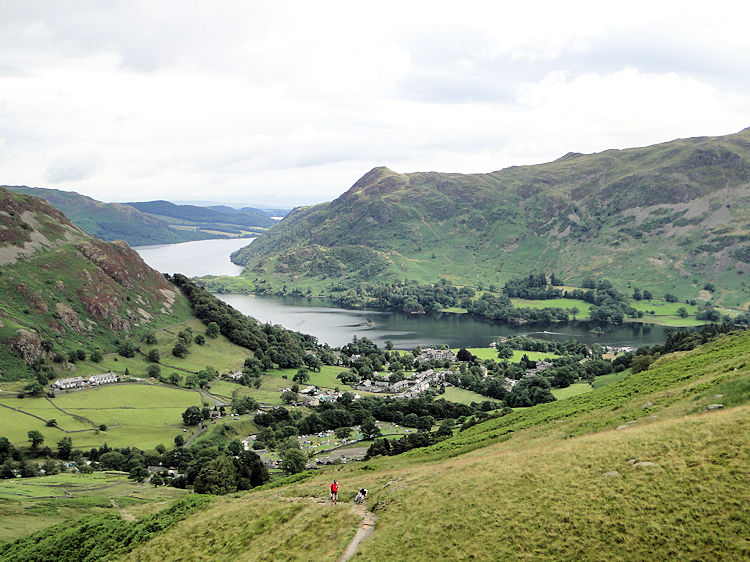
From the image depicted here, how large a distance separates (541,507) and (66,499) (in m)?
54.7

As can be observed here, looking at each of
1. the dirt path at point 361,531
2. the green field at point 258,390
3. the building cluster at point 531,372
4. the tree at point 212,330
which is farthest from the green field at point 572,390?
the tree at point 212,330

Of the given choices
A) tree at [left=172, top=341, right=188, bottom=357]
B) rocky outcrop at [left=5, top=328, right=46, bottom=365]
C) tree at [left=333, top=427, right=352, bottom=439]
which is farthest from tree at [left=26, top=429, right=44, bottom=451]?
tree at [left=172, top=341, right=188, bottom=357]

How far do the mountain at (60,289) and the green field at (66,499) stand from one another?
191 ft

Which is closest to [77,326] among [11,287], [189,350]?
[11,287]

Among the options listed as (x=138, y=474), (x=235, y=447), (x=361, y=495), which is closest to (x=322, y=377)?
(x=235, y=447)

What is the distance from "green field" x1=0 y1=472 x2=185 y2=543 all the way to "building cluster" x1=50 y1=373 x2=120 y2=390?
150ft

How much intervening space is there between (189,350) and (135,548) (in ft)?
406

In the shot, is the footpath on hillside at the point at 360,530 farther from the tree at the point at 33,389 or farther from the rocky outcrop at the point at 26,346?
the rocky outcrop at the point at 26,346

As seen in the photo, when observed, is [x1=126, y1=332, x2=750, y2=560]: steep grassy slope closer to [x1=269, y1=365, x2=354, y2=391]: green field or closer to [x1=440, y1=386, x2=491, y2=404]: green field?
[x1=440, y1=386, x2=491, y2=404]: green field

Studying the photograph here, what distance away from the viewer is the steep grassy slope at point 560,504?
22938 millimetres

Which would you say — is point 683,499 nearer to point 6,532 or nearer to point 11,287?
point 6,532

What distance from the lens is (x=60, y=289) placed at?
5719 inches

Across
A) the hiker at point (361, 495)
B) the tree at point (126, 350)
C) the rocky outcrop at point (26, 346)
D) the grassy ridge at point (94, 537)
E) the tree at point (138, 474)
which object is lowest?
the tree at point (138, 474)

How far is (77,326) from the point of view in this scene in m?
139
